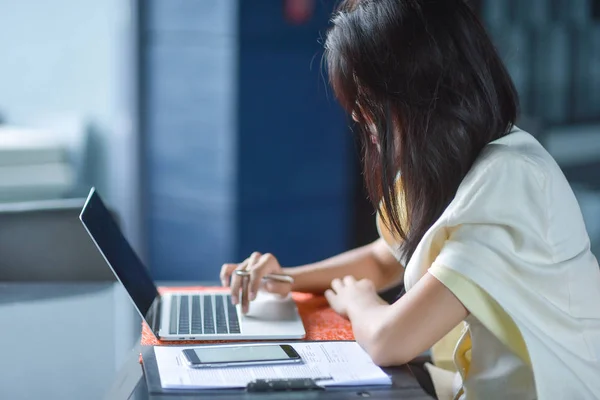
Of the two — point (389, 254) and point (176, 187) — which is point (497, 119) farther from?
point (176, 187)

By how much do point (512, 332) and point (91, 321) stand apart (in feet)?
2.31

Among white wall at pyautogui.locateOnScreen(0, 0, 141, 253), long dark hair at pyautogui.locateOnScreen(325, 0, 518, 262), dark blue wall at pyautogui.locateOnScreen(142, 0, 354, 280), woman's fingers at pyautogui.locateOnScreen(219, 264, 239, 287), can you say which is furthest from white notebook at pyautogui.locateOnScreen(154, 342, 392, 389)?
white wall at pyautogui.locateOnScreen(0, 0, 141, 253)

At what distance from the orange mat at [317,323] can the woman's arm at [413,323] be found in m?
0.11

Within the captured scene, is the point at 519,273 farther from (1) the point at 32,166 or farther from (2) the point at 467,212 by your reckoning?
(1) the point at 32,166

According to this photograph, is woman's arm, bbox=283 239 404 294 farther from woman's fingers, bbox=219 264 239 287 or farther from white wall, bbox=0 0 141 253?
white wall, bbox=0 0 141 253

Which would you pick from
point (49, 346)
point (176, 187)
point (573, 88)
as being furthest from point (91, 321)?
point (573, 88)

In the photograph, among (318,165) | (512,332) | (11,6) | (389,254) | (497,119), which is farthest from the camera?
(318,165)

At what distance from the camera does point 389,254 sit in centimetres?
165

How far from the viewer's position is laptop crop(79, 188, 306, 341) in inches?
50.2

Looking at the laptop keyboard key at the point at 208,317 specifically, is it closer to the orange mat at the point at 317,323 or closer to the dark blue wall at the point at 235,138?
the orange mat at the point at 317,323

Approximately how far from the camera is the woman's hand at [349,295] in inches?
52.1

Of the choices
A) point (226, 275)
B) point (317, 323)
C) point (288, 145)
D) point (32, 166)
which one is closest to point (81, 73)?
point (32, 166)

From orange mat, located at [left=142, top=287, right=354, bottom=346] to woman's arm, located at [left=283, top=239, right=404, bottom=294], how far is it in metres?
0.03

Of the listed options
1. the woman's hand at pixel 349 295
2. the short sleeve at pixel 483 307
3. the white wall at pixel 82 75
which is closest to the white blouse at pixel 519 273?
the short sleeve at pixel 483 307
